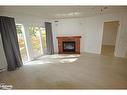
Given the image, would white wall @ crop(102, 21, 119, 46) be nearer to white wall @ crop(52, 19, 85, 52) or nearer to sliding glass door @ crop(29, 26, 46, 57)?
white wall @ crop(52, 19, 85, 52)

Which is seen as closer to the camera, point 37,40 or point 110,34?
point 37,40

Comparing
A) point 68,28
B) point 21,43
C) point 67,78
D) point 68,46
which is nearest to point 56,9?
point 21,43

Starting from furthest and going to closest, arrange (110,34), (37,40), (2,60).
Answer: (110,34)
(37,40)
(2,60)

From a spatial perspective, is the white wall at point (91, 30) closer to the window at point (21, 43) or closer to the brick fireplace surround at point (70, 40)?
the brick fireplace surround at point (70, 40)

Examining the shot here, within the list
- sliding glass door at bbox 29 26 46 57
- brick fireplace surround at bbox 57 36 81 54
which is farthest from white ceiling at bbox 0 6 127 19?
brick fireplace surround at bbox 57 36 81 54

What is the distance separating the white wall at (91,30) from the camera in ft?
16.3

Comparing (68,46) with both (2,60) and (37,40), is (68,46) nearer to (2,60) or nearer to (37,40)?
(37,40)

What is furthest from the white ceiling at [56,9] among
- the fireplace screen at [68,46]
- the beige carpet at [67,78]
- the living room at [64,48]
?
the fireplace screen at [68,46]

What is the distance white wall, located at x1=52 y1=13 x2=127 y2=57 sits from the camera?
4.96m

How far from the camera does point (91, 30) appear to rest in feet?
20.4

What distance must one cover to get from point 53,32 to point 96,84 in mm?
4704

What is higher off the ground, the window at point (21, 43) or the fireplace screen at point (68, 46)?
the window at point (21, 43)
